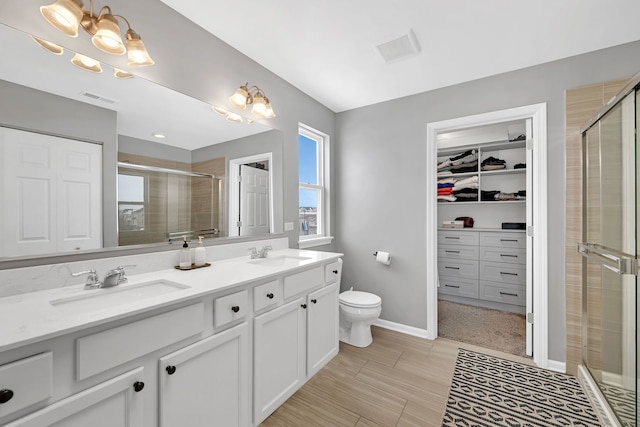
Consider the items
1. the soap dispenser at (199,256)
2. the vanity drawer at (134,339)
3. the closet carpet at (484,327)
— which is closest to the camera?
the vanity drawer at (134,339)

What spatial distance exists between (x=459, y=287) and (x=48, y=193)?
4078 mm

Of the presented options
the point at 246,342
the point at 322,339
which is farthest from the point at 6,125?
the point at 322,339

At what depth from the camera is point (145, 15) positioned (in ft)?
4.90

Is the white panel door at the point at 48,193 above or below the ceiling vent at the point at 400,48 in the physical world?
below

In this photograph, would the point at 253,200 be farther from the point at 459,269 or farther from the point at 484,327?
the point at 459,269

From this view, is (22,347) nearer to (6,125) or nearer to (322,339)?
(6,125)

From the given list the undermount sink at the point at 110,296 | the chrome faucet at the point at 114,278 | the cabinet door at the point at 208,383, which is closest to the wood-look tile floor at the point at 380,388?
the cabinet door at the point at 208,383

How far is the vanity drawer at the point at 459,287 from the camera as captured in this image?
11.5 feet

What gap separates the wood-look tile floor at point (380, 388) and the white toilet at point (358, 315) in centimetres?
9

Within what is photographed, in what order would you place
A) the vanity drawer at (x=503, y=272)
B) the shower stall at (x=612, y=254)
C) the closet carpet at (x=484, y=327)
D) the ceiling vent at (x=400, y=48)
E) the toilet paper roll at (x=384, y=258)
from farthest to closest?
the vanity drawer at (x=503, y=272) → the toilet paper roll at (x=384, y=258) → the closet carpet at (x=484, y=327) → the ceiling vent at (x=400, y=48) → the shower stall at (x=612, y=254)

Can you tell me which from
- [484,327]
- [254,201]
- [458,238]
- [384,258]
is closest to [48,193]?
[254,201]

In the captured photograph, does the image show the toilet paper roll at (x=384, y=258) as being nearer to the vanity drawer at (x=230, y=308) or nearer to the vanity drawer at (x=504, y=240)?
the vanity drawer at (x=504, y=240)

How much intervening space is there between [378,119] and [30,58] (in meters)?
2.64

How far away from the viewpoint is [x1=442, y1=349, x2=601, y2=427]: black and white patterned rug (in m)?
1.60
